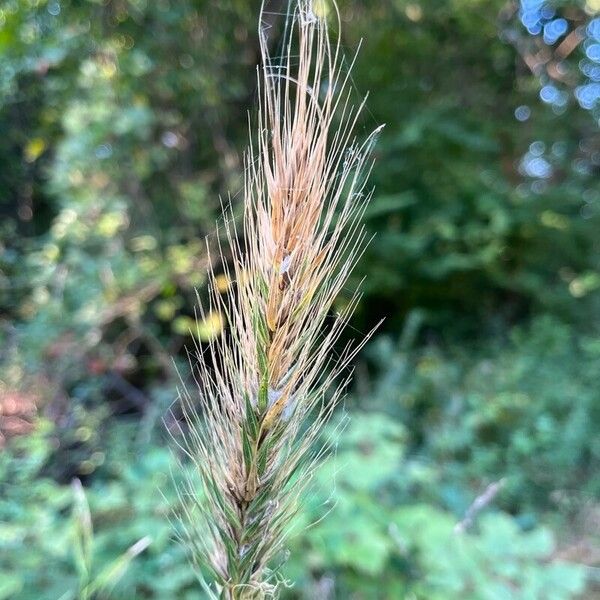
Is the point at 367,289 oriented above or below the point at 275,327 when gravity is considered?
below

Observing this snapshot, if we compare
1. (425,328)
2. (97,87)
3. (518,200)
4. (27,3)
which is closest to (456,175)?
(518,200)

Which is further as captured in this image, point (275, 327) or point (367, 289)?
point (367, 289)

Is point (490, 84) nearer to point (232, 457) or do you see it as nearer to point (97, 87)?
point (97, 87)

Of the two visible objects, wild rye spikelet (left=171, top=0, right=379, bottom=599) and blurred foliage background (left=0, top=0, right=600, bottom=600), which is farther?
blurred foliage background (left=0, top=0, right=600, bottom=600)

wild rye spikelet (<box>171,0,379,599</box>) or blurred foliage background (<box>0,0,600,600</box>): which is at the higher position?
wild rye spikelet (<box>171,0,379,599</box>)
